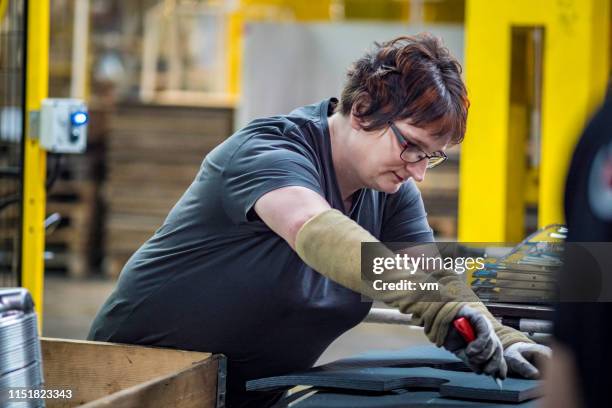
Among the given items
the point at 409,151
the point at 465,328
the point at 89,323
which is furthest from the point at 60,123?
the point at 89,323

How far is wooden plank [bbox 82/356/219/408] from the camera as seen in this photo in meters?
1.67

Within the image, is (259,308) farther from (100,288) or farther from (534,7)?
(100,288)

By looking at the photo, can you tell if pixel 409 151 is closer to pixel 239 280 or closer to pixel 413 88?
pixel 413 88

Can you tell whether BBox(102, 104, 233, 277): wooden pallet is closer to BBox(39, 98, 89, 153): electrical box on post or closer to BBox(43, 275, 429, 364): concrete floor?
BBox(43, 275, 429, 364): concrete floor

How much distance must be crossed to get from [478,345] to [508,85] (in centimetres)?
383

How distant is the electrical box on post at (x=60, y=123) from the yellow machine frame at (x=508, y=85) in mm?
2237

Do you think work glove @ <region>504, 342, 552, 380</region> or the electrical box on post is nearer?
work glove @ <region>504, 342, 552, 380</region>

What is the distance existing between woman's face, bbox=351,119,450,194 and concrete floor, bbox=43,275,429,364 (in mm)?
4041

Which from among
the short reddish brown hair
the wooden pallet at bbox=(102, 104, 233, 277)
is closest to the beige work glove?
the short reddish brown hair

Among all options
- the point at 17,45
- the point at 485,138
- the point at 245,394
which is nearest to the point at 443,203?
the point at 485,138

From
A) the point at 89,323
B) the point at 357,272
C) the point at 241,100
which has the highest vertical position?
the point at 241,100

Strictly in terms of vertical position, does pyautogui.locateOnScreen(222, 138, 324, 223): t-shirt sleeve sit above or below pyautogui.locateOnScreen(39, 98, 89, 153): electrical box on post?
below

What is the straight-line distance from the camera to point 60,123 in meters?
4.09

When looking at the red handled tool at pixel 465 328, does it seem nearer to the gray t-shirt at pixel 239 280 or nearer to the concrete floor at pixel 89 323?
the gray t-shirt at pixel 239 280
